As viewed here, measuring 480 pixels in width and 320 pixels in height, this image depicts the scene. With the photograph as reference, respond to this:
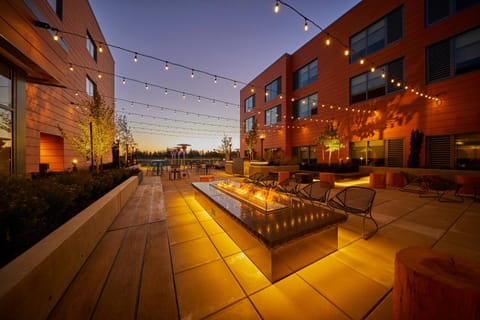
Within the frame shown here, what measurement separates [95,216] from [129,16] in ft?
41.0

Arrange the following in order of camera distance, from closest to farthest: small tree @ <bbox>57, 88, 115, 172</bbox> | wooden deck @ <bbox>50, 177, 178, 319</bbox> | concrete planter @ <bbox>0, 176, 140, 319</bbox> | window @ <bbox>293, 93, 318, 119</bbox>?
1. concrete planter @ <bbox>0, 176, 140, 319</bbox>
2. wooden deck @ <bbox>50, 177, 178, 319</bbox>
3. small tree @ <bbox>57, 88, 115, 172</bbox>
4. window @ <bbox>293, 93, 318, 119</bbox>

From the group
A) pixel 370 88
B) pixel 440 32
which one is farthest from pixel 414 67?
pixel 370 88

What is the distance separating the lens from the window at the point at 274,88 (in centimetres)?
1599

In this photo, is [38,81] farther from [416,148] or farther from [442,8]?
[442,8]

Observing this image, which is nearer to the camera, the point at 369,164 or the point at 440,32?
the point at 440,32

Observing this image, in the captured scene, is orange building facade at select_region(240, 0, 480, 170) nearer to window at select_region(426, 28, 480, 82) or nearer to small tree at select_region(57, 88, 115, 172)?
window at select_region(426, 28, 480, 82)

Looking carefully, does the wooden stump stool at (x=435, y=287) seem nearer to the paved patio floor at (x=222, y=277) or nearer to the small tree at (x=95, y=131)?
the paved patio floor at (x=222, y=277)

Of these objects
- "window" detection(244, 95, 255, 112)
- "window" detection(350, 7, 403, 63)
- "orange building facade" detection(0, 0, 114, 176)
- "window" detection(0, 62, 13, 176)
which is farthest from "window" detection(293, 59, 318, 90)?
"window" detection(0, 62, 13, 176)

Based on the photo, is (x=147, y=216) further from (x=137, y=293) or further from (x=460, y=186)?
(x=460, y=186)

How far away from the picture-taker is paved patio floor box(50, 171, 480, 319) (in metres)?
1.43

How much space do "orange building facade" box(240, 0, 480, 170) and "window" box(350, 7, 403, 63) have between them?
46 millimetres

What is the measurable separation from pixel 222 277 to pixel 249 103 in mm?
21277

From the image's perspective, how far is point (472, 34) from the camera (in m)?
6.57

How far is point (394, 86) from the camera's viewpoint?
8.76 metres
